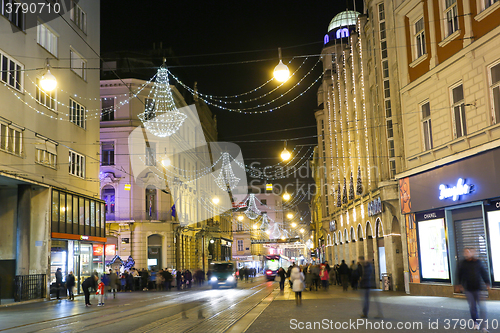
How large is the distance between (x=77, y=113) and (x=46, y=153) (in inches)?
208

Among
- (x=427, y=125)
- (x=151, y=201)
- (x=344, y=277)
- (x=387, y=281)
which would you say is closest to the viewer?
(x=427, y=125)

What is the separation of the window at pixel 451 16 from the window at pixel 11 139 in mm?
20506

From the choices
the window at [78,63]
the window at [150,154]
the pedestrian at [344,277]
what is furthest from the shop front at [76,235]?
the pedestrian at [344,277]

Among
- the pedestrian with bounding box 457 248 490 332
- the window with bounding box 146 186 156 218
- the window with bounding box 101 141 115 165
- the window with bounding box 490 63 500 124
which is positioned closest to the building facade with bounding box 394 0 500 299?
the window with bounding box 490 63 500 124

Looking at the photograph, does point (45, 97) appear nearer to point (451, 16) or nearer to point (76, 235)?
point (76, 235)

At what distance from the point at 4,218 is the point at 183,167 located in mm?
32100

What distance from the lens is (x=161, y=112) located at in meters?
50.5

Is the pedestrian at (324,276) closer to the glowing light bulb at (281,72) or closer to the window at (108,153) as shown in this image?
the glowing light bulb at (281,72)

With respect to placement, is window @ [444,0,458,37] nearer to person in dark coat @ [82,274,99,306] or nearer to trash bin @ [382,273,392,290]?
trash bin @ [382,273,392,290]

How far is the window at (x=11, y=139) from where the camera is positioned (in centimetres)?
2506

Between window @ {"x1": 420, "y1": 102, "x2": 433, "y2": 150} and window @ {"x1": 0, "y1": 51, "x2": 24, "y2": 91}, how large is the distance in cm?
1892

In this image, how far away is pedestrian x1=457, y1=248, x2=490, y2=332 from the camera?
10.9 metres

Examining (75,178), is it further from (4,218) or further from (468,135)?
(468,135)

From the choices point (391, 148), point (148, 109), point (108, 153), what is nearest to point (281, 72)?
point (391, 148)
